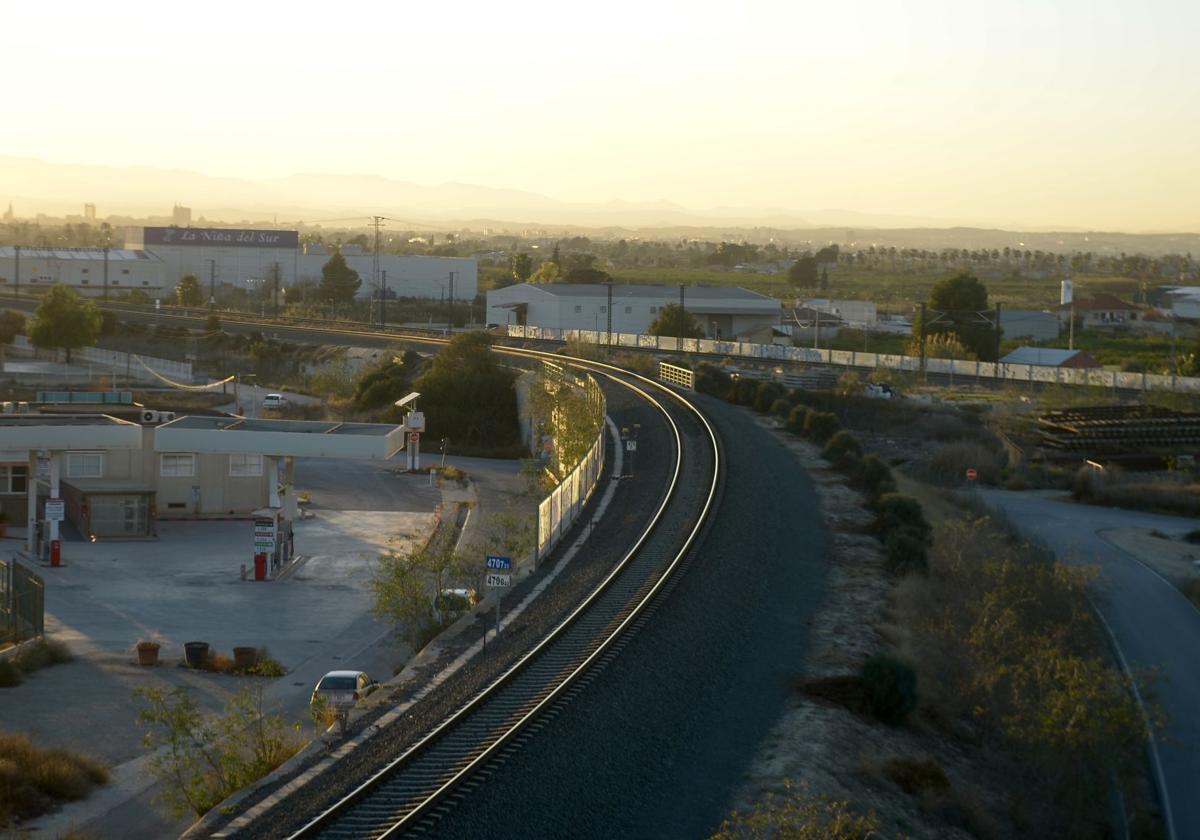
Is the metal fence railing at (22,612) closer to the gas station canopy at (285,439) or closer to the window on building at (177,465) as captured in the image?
the gas station canopy at (285,439)

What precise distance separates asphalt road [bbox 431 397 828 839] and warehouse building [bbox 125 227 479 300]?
103m

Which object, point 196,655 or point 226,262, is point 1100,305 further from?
point 196,655

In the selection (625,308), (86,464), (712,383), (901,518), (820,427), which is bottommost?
(86,464)

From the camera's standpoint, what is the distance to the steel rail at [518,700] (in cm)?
1141

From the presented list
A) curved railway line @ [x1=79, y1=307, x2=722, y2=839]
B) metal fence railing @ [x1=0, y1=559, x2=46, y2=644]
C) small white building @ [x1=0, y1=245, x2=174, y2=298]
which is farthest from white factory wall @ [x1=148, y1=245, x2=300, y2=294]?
metal fence railing @ [x1=0, y1=559, x2=46, y2=644]

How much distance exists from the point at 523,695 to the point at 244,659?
7873 millimetres

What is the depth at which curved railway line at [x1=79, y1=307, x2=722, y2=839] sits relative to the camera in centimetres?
1145

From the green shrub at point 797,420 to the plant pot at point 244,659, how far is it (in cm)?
2279

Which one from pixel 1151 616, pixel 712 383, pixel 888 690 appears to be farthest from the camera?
pixel 712 383

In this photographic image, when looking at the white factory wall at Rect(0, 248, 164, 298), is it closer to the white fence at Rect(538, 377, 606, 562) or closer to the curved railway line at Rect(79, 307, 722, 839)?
the white fence at Rect(538, 377, 606, 562)

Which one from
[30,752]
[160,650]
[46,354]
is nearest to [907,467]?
[160,650]

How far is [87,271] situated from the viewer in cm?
11756

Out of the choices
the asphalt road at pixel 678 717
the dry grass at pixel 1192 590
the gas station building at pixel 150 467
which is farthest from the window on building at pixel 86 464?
the dry grass at pixel 1192 590

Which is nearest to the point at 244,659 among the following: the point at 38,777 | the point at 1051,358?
the point at 38,777
